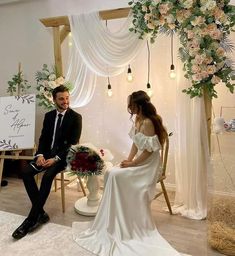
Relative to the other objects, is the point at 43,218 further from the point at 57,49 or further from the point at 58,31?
the point at 58,31

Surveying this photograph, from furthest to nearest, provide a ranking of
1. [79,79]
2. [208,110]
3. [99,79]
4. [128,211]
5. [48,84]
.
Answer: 1. [99,79]
2. [48,84]
3. [79,79]
4. [208,110]
5. [128,211]

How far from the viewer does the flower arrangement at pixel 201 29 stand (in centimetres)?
215

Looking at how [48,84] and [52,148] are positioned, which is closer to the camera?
[52,148]

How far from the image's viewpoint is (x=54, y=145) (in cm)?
319

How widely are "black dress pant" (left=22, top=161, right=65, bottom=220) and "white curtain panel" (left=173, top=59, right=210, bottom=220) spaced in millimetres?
1220

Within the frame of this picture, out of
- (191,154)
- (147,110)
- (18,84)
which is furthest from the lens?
(18,84)

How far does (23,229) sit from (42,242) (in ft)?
0.84

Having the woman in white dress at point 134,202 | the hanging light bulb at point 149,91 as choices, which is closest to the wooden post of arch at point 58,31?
the hanging light bulb at point 149,91

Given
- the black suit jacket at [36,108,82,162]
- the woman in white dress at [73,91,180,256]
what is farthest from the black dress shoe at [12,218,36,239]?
the black suit jacket at [36,108,82,162]

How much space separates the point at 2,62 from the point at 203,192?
11.2 ft

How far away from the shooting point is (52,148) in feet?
10.5

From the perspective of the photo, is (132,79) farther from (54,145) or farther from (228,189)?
(228,189)

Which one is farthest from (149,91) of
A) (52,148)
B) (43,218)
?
(43,218)

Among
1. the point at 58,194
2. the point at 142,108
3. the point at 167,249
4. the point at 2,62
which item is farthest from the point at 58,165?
the point at 2,62
